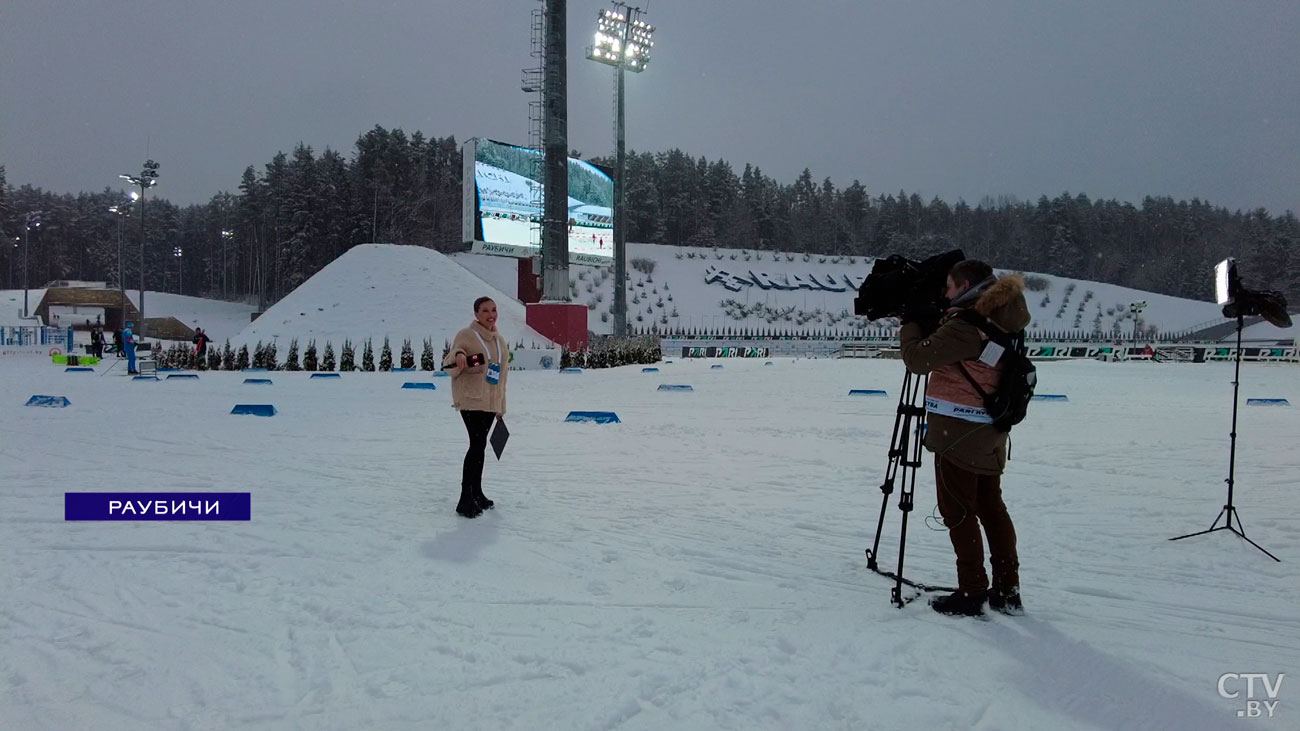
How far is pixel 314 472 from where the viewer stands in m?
7.18

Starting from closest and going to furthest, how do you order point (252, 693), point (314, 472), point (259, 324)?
point (252, 693)
point (314, 472)
point (259, 324)

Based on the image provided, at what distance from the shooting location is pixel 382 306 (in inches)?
1203

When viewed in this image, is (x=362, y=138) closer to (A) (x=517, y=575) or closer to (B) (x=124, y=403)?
(B) (x=124, y=403)

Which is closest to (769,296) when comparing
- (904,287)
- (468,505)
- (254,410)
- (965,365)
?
(254,410)

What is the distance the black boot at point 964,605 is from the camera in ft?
11.7

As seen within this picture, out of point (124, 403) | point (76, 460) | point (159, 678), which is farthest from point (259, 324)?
point (159, 678)

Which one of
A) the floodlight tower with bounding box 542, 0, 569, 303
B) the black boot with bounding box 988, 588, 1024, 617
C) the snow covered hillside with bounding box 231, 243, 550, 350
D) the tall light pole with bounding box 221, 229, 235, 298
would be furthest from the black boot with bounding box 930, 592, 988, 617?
the tall light pole with bounding box 221, 229, 235, 298

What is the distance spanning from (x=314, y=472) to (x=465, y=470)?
2.56 metres

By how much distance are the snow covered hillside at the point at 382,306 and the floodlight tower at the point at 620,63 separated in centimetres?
438

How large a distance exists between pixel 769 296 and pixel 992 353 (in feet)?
183

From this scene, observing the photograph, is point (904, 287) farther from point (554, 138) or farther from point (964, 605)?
point (554, 138)
